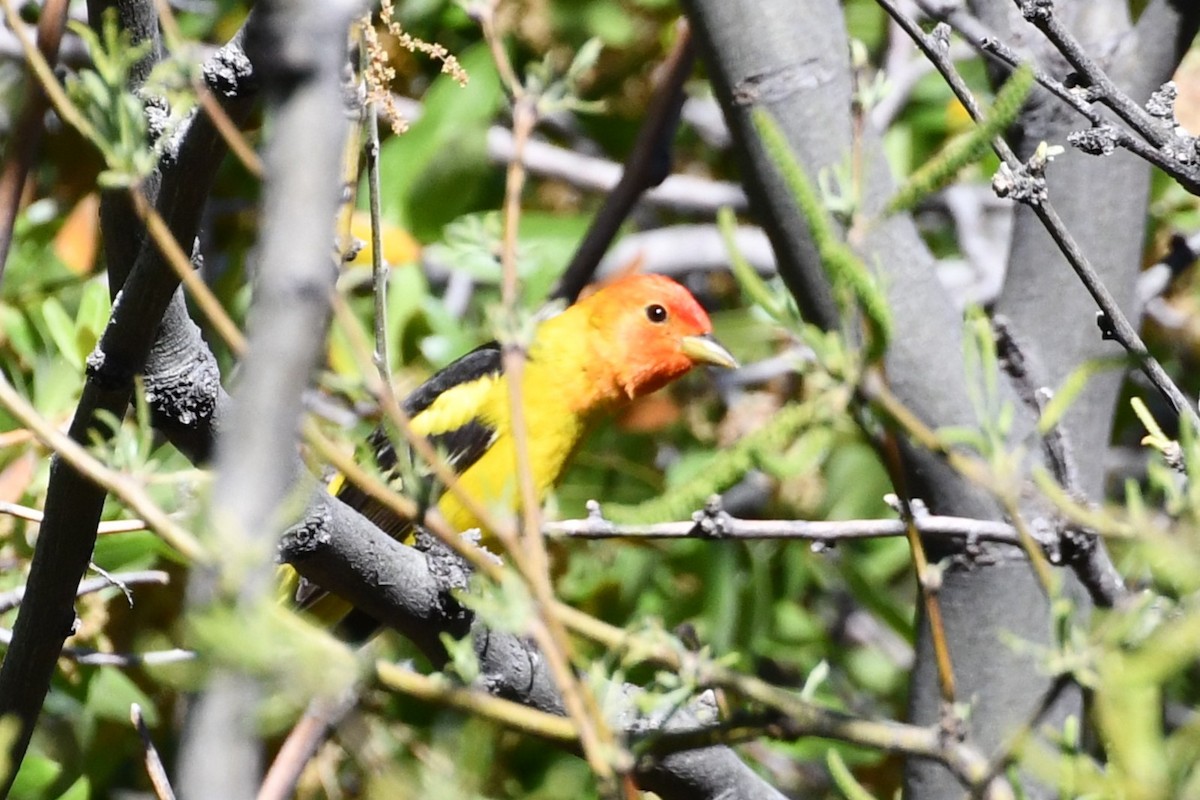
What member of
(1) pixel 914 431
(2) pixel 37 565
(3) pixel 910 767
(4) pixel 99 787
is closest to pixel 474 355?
(4) pixel 99 787

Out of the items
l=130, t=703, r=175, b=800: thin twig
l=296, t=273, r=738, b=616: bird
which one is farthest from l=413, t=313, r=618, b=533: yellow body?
l=130, t=703, r=175, b=800: thin twig

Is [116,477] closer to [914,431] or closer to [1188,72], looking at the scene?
[914,431]

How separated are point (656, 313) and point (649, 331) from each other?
2.8 inches

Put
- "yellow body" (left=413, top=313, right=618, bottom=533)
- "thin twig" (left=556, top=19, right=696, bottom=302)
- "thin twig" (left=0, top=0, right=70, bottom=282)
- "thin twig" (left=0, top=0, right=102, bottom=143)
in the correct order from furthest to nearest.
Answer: "yellow body" (left=413, top=313, right=618, bottom=533) < "thin twig" (left=556, top=19, right=696, bottom=302) < "thin twig" (left=0, top=0, right=70, bottom=282) < "thin twig" (left=0, top=0, right=102, bottom=143)

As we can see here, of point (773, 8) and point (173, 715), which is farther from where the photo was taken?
point (173, 715)

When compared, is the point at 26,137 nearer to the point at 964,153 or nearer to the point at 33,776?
the point at 33,776

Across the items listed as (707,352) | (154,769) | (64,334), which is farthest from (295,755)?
(707,352)

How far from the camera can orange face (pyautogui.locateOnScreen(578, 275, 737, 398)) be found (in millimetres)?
4137

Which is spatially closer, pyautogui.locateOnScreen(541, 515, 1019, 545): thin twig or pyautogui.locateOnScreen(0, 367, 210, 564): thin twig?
pyautogui.locateOnScreen(0, 367, 210, 564): thin twig

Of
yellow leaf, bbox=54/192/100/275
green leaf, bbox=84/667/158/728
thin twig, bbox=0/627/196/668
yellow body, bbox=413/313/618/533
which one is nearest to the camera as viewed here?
thin twig, bbox=0/627/196/668

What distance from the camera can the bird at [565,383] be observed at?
3967mm

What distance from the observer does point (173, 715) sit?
3.68 m

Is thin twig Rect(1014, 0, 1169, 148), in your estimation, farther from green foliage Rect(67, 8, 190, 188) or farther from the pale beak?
the pale beak

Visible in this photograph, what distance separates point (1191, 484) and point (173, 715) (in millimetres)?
2987
